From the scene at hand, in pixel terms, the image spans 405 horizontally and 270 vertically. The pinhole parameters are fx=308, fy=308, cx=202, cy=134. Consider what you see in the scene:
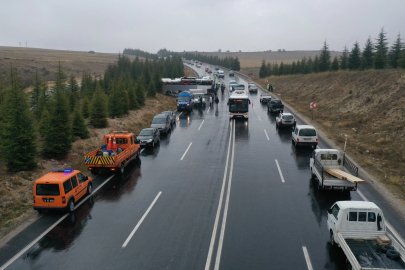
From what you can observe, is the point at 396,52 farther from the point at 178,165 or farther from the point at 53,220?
the point at 53,220

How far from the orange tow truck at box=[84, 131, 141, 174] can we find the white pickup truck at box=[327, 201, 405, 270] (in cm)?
1254

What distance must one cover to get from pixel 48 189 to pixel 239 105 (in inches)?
1115

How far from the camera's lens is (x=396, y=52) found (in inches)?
2103

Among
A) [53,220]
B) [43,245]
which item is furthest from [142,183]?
[43,245]

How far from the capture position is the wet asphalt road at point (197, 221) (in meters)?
10.2

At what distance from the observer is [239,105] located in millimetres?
38688

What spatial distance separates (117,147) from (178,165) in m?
4.38

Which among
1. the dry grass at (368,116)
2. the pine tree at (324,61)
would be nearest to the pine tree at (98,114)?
the dry grass at (368,116)

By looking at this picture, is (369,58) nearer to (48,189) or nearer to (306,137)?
(306,137)

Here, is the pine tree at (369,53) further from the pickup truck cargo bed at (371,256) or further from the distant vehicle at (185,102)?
the pickup truck cargo bed at (371,256)

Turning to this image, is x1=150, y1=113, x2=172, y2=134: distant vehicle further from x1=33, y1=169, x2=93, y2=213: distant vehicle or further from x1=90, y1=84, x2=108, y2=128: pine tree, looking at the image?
x1=33, y1=169, x2=93, y2=213: distant vehicle

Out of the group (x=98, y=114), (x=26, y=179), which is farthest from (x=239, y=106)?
(x=26, y=179)

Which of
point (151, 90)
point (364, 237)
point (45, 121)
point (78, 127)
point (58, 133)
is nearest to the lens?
point (364, 237)

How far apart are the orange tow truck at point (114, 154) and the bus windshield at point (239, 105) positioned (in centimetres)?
1873
